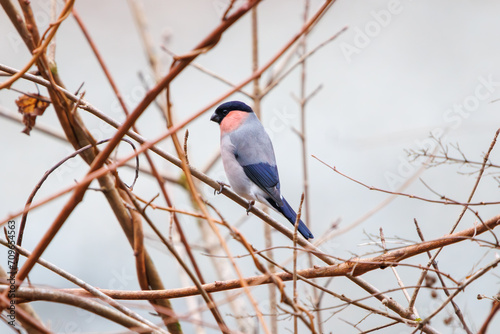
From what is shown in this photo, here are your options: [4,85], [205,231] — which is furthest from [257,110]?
[4,85]

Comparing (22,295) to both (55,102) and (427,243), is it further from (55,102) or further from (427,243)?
(427,243)

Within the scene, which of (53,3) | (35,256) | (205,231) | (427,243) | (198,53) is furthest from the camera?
(205,231)

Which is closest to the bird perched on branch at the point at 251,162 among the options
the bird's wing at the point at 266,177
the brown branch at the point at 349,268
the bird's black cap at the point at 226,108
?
the bird's wing at the point at 266,177

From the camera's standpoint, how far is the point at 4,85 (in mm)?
832

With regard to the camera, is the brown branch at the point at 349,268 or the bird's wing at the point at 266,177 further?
the bird's wing at the point at 266,177

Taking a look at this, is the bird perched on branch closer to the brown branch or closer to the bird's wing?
the bird's wing

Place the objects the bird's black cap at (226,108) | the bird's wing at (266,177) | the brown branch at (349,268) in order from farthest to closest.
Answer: the bird's black cap at (226,108) → the bird's wing at (266,177) → the brown branch at (349,268)

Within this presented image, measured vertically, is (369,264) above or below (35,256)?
below

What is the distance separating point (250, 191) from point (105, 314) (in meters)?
1.63

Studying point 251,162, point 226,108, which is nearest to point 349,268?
point 251,162

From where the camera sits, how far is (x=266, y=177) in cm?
239

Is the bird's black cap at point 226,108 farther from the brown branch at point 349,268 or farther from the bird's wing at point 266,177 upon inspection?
the brown branch at point 349,268

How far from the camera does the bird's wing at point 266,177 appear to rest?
2305 millimetres

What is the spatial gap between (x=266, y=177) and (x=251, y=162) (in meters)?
0.13
